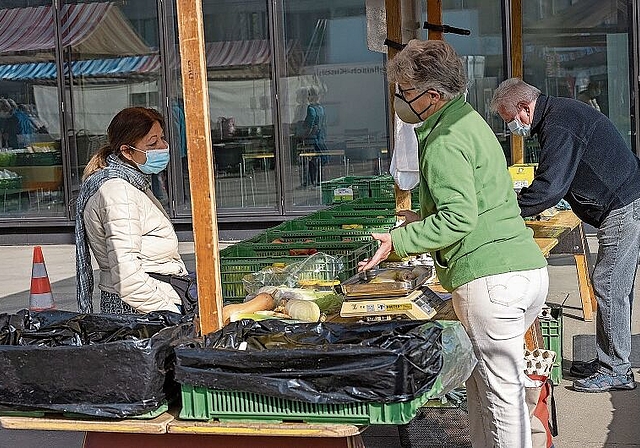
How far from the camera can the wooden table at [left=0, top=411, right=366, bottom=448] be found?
331 cm

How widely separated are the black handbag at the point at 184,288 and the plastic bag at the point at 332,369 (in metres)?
1.25

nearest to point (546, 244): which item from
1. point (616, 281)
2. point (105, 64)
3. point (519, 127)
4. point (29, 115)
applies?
point (616, 281)

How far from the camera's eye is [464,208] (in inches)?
146

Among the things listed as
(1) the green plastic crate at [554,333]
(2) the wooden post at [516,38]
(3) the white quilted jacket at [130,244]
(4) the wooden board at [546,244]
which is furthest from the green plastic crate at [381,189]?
(3) the white quilted jacket at [130,244]

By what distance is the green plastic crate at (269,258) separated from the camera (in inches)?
218

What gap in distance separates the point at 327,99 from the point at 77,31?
3716mm

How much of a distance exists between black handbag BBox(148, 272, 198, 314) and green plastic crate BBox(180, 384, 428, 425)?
1.25 m

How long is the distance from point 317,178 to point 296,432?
10493 mm

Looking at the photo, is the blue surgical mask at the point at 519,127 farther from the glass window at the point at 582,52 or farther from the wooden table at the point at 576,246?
the glass window at the point at 582,52

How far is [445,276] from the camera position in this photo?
398cm

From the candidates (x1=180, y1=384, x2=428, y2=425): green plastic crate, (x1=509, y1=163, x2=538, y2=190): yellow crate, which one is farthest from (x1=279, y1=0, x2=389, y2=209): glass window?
(x1=180, y1=384, x2=428, y2=425): green plastic crate

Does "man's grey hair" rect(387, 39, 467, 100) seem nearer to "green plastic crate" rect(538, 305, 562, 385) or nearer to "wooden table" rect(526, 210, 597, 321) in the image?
"green plastic crate" rect(538, 305, 562, 385)

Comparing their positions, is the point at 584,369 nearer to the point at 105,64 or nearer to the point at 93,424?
the point at 93,424

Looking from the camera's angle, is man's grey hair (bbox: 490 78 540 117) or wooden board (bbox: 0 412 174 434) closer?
wooden board (bbox: 0 412 174 434)
